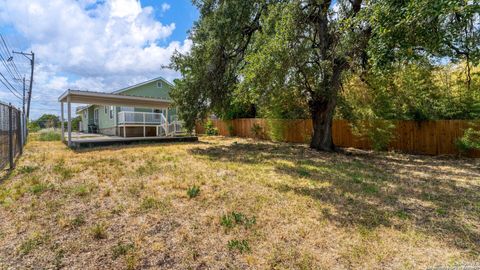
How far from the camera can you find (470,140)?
27.6ft

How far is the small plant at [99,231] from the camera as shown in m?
2.93

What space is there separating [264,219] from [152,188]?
2.40 metres

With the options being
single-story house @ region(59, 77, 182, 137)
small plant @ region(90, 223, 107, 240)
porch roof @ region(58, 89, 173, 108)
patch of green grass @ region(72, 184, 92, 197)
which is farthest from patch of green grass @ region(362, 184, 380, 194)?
porch roof @ region(58, 89, 173, 108)

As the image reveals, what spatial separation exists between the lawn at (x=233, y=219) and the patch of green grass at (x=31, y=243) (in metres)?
0.01

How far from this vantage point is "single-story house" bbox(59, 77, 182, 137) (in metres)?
13.4

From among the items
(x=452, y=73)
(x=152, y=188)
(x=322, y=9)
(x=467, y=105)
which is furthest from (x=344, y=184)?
(x=452, y=73)

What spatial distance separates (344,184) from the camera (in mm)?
5277

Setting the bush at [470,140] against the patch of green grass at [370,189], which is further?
the bush at [470,140]

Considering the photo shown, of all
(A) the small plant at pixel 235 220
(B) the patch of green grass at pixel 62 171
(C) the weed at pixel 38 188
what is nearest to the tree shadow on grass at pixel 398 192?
(A) the small plant at pixel 235 220

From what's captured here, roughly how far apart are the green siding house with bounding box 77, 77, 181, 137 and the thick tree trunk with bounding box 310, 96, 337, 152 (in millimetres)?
7587

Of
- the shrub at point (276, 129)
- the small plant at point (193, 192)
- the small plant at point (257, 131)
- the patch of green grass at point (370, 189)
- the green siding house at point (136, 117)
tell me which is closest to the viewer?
the small plant at point (193, 192)

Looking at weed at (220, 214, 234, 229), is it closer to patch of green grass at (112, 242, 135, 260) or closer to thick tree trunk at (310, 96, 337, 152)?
patch of green grass at (112, 242, 135, 260)

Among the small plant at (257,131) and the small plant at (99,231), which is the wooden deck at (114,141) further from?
the small plant at (99,231)

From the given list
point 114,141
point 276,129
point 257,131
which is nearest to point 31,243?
point 114,141
